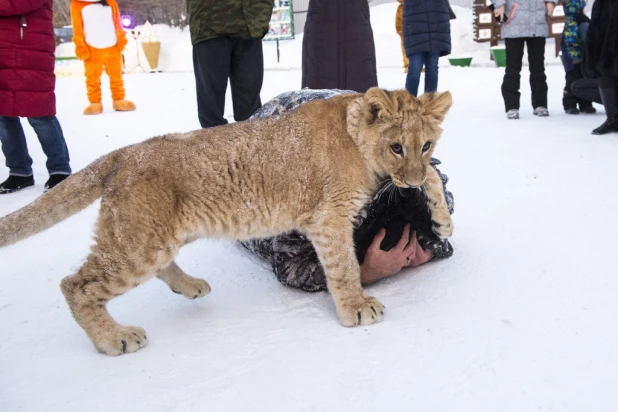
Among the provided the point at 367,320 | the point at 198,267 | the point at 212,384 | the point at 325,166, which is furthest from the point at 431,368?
the point at 198,267

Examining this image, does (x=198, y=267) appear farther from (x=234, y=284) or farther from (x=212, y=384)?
(x=212, y=384)

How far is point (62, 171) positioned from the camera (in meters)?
5.14

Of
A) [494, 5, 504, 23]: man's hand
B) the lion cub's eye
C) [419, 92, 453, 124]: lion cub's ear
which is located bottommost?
the lion cub's eye

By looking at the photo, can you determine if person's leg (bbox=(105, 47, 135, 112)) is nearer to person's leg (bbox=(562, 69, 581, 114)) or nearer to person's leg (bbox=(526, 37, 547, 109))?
person's leg (bbox=(526, 37, 547, 109))

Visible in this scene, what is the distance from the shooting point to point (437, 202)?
9.29 feet

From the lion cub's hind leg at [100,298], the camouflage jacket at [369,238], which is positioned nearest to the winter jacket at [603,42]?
the camouflage jacket at [369,238]

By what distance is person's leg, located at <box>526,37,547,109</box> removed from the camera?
732 centimetres

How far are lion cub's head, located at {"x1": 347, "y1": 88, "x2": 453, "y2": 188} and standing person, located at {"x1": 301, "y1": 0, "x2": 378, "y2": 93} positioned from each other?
335cm

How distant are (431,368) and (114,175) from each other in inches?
63.8

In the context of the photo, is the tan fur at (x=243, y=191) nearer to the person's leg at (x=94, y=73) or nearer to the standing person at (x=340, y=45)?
the standing person at (x=340, y=45)

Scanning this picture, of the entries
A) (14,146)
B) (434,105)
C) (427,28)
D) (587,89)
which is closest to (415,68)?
(427,28)

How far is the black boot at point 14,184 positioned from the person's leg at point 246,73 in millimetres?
2082

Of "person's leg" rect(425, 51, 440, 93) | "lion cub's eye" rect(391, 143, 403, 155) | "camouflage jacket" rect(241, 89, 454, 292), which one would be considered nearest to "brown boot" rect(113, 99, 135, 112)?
"person's leg" rect(425, 51, 440, 93)

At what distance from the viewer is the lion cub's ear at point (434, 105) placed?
2666 mm
